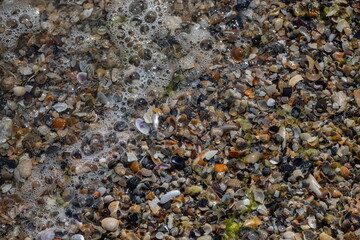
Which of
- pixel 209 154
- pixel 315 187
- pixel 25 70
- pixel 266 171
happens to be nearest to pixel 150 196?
pixel 209 154

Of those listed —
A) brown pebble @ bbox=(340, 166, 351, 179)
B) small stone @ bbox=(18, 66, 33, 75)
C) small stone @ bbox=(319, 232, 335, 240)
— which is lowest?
small stone @ bbox=(319, 232, 335, 240)

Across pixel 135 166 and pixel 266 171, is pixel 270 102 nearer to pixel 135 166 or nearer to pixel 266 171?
pixel 266 171

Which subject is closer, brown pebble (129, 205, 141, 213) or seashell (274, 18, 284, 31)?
brown pebble (129, 205, 141, 213)

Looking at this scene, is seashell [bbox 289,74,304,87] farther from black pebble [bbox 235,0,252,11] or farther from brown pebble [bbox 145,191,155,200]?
brown pebble [bbox 145,191,155,200]

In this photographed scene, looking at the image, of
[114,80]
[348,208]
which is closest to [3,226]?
[114,80]

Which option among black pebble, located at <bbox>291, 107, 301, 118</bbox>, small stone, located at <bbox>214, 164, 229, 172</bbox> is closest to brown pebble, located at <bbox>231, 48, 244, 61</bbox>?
black pebble, located at <bbox>291, 107, 301, 118</bbox>

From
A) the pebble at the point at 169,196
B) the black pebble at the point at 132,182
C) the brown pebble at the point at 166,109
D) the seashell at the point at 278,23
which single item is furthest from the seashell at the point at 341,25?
the black pebble at the point at 132,182

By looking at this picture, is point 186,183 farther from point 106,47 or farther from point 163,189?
point 106,47
